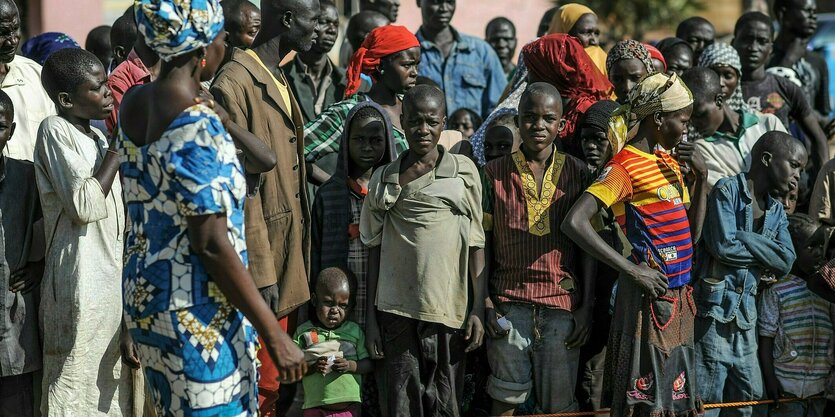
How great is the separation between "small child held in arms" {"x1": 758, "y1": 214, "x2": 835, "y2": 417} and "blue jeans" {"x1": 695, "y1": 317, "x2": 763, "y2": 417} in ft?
0.58

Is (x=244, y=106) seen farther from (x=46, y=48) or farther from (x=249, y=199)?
(x=46, y=48)

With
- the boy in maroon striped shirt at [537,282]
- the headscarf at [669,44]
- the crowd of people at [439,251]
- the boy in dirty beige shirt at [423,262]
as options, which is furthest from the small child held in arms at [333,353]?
the headscarf at [669,44]

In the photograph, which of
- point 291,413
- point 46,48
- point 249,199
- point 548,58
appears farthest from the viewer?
point 46,48

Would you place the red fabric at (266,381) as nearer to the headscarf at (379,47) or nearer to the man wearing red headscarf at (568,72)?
the headscarf at (379,47)

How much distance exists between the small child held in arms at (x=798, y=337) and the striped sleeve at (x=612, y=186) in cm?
133

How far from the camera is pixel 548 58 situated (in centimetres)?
639

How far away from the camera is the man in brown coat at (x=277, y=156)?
5.20 metres

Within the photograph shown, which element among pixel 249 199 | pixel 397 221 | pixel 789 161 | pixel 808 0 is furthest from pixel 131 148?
pixel 808 0

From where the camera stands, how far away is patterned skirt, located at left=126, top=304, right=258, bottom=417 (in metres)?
3.68

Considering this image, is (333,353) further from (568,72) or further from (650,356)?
(568,72)

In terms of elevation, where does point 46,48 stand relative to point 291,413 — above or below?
above

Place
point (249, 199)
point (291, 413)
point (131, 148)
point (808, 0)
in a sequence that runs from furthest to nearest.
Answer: point (808, 0), point (291, 413), point (249, 199), point (131, 148)

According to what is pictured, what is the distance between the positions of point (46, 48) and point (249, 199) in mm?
2808

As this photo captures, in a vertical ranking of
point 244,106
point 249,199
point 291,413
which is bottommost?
point 291,413
